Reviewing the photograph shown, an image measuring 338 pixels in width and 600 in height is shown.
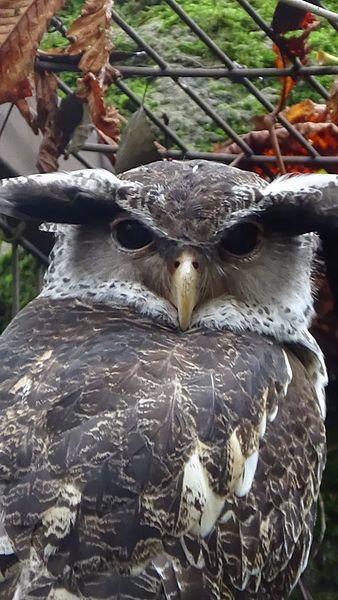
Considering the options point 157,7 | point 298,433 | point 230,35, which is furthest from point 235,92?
point 298,433

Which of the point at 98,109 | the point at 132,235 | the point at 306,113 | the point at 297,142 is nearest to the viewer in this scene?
the point at 132,235

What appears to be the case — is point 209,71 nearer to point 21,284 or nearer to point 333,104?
point 333,104

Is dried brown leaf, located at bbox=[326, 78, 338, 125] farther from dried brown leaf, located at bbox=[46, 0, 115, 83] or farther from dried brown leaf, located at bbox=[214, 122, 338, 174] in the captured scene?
dried brown leaf, located at bbox=[46, 0, 115, 83]

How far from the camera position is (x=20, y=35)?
223 cm

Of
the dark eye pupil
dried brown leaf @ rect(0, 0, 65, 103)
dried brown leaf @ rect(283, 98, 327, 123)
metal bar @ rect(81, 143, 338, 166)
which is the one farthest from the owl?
dried brown leaf @ rect(283, 98, 327, 123)

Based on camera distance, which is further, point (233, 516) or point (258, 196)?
point (258, 196)

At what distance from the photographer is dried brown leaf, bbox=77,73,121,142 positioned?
2427mm

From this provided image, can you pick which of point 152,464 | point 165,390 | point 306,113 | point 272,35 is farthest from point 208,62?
point 152,464

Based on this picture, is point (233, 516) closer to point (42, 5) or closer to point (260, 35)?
point (42, 5)

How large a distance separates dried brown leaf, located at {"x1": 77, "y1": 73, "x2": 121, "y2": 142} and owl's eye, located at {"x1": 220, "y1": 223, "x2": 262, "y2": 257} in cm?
41

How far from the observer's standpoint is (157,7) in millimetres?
3537

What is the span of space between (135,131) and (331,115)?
45cm

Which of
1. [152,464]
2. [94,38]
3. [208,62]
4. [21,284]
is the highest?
[94,38]

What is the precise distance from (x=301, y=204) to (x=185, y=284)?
0.82 feet
